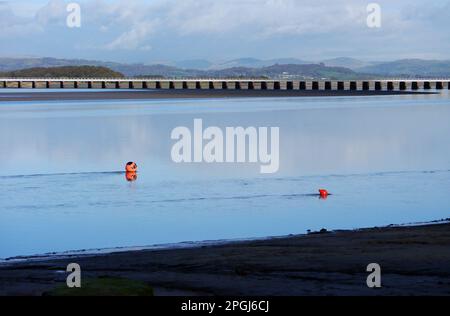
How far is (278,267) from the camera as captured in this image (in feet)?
32.5

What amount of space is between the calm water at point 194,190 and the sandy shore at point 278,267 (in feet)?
7.92

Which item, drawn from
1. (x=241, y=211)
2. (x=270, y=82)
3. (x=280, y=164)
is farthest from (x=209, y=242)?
(x=270, y=82)

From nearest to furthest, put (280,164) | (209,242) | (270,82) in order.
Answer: (209,242) < (280,164) < (270,82)

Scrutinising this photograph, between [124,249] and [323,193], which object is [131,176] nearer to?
[323,193]

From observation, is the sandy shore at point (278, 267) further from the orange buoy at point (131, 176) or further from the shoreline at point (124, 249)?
the orange buoy at point (131, 176)

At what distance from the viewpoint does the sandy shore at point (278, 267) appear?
859cm

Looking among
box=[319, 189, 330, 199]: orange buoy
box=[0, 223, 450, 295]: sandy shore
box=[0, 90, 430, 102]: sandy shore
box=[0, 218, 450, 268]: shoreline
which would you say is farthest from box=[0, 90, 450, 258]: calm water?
box=[0, 90, 430, 102]: sandy shore

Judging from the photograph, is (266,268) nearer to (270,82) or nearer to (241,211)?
(241,211)

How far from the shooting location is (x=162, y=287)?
873 centimetres

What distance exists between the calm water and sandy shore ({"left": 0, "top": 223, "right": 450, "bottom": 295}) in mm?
2413

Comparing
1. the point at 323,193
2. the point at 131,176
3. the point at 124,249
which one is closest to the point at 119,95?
the point at 131,176

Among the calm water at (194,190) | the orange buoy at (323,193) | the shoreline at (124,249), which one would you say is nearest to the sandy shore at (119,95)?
the calm water at (194,190)

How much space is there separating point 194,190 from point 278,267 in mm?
10543
